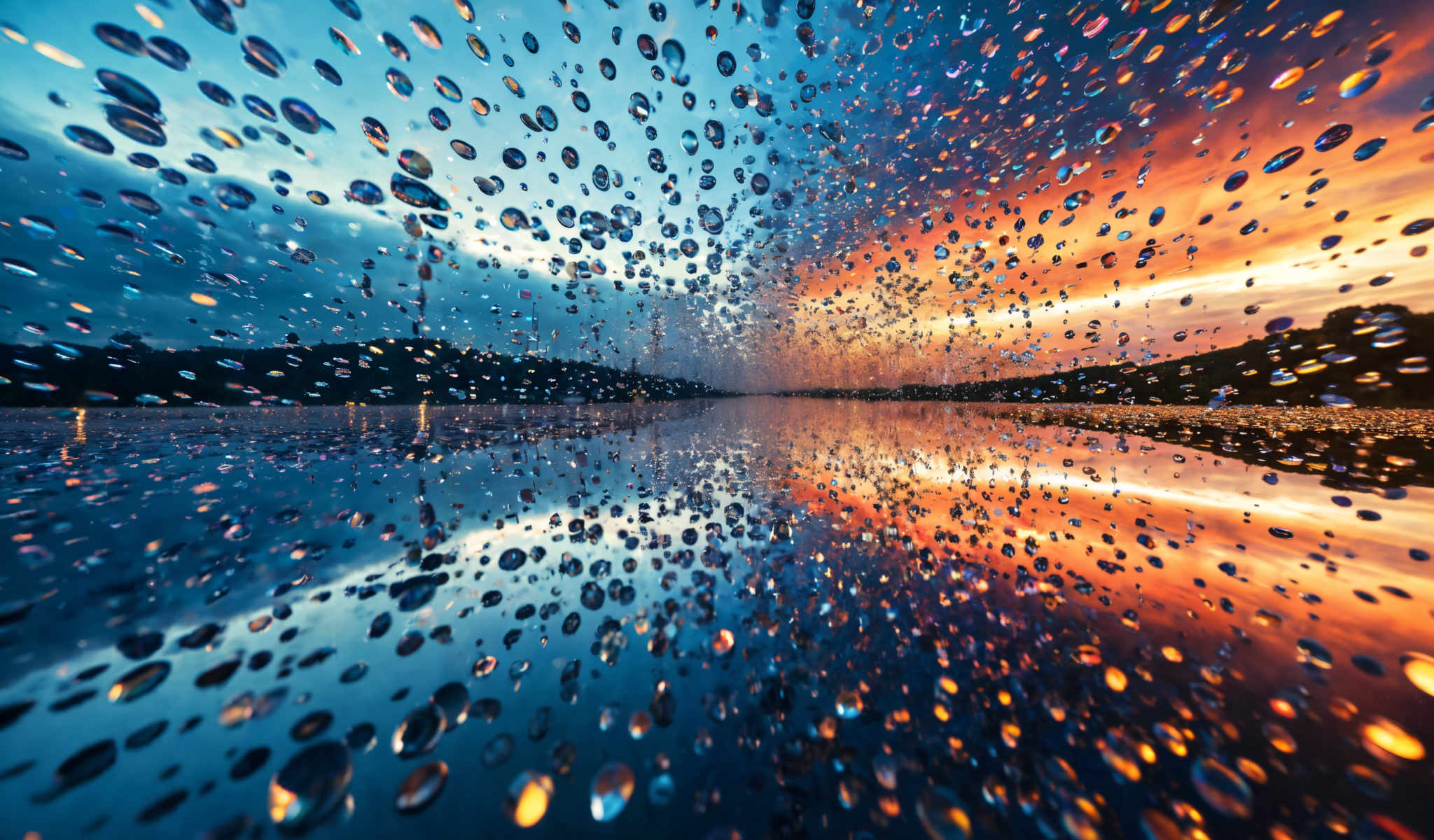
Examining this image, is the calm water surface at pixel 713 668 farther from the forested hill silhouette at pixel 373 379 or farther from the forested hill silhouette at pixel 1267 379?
the forested hill silhouette at pixel 373 379

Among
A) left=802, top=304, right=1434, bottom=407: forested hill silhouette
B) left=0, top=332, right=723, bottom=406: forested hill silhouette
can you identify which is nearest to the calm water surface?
left=802, top=304, right=1434, bottom=407: forested hill silhouette

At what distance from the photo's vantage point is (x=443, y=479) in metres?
7.71

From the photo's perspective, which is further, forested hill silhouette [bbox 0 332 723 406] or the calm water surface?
forested hill silhouette [bbox 0 332 723 406]

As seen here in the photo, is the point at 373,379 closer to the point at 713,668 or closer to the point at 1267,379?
the point at 713,668

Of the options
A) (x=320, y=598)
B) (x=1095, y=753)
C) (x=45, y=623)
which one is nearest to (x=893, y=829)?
(x=1095, y=753)

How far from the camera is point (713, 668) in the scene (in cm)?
262

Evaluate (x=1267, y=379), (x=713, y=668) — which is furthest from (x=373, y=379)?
(x=1267, y=379)

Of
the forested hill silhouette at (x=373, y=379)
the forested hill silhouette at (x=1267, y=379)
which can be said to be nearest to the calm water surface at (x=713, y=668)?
the forested hill silhouette at (x=1267, y=379)

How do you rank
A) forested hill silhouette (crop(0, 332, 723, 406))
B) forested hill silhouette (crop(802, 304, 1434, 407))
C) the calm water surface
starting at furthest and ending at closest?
1. forested hill silhouette (crop(0, 332, 723, 406))
2. forested hill silhouette (crop(802, 304, 1434, 407))
3. the calm water surface

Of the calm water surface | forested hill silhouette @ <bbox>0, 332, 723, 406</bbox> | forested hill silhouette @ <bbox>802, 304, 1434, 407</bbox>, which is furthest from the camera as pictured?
forested hill silhouette @ <bbox>0, 332, 723, 406</bbox>

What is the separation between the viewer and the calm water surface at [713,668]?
1.76 meters

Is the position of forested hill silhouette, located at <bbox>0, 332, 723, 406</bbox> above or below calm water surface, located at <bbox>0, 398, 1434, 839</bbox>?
above

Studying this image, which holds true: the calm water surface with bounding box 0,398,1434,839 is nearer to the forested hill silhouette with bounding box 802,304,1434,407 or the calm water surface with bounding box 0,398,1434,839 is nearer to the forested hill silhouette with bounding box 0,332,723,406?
the forested hill silhouette with bounding box 802,304,1434,407

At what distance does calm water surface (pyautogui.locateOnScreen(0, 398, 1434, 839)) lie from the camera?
1.76 m
